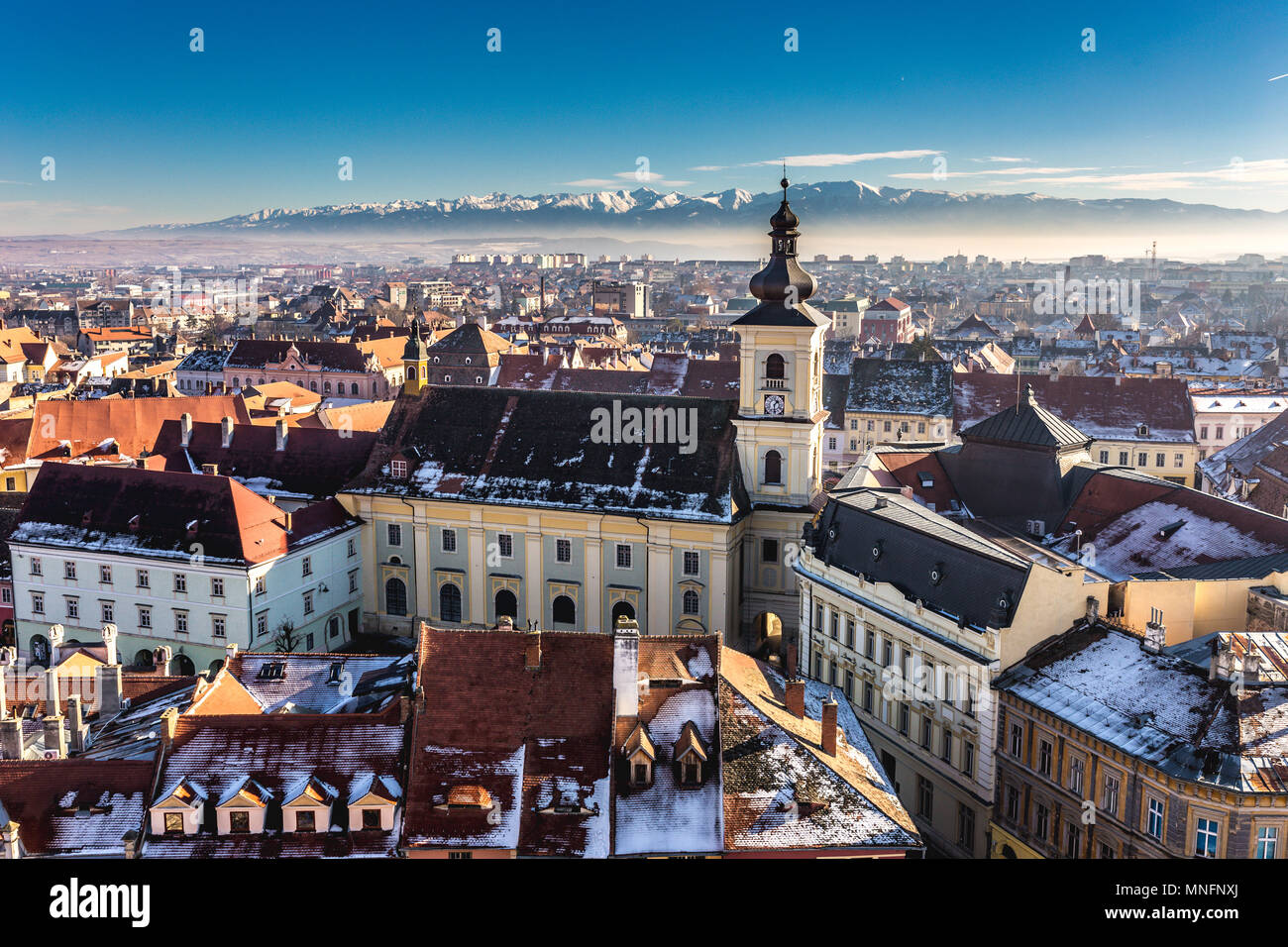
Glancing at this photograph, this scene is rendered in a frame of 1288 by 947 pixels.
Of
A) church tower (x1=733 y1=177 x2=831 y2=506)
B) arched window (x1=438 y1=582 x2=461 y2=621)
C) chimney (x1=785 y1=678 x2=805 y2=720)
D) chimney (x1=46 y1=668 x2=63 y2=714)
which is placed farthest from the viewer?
arched window (x1=438 y1=582 x2=461 y2=621)

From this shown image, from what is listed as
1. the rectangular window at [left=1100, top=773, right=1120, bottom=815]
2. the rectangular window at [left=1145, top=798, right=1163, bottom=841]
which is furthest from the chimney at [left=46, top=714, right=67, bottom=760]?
the rectangular window at [left=1145, top=798, right=1163, bottom=841]

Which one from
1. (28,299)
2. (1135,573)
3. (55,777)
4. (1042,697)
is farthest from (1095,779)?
(28,299)

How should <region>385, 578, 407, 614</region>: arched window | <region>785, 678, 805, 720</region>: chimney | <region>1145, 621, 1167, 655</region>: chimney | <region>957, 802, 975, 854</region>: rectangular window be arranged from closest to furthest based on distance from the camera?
<region>785, 678, 805, 720</region>: chimney < <region>1145, 621, 1167, 655</region>: chimney < <region>957, 802, 975, 854</region>: rectangular window < <region>385, 578, 407, 614</region>: arched window

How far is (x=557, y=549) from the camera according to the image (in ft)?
152

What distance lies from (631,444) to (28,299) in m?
184

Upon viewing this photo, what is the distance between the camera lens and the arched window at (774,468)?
45000mm

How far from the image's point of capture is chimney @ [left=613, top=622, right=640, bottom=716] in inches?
961

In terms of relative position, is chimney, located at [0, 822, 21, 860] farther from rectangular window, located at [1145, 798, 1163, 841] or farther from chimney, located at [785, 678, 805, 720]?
rectangular window, located at [1145, 798, 1163, 841]

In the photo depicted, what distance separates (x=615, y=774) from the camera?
76.3 ft

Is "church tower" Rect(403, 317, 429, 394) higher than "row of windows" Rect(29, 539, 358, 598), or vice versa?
"church tower" Rect(403, 317, 429, 394)

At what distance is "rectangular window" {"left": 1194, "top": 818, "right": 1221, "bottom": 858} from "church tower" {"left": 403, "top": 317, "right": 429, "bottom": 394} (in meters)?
35.6

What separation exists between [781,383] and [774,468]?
323 centimetres

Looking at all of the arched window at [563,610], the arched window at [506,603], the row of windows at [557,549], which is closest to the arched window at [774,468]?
the row of windows at [557,549]
